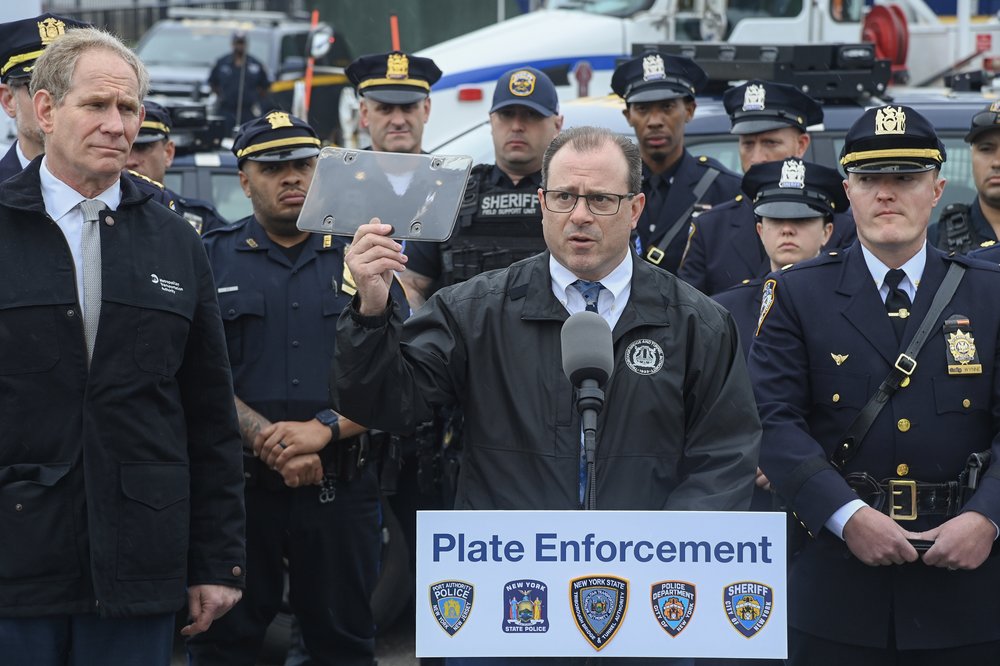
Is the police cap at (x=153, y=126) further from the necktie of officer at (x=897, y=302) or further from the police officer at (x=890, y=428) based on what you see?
the necktie of officer at (x=897, y=302)

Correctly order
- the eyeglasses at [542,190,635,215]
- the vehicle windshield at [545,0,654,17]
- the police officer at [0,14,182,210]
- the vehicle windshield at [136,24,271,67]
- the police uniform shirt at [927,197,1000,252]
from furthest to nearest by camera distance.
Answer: the vehicle windshield at [136,24,271,67] < the vehicle windshield at [545,0,654,17] < the police uniform shirt at [927,197,1000,252] < the police officer at [0,14,182,210] < the eyeglasses at [542,190,635,215]

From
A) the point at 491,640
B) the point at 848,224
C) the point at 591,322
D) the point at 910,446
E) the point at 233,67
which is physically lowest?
the point at 491,640

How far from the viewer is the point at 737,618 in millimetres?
3373

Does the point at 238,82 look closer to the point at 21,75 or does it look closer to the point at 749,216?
the point at 749,216

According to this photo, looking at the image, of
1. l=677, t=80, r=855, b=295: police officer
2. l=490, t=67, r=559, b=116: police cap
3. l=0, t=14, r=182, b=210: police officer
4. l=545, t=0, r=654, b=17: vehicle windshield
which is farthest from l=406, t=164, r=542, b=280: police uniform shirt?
l=545, t=0, r=654, b=17: vehicle windshield

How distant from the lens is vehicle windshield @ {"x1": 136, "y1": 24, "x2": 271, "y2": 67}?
74.9 ft

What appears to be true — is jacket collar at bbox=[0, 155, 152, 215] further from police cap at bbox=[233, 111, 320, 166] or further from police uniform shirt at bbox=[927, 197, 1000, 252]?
police uniform shirt at bbox=[927, 197, 1000, 252]

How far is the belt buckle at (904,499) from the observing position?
4309 millimetres

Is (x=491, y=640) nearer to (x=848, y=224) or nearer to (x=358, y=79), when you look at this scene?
(x=848, y=224)

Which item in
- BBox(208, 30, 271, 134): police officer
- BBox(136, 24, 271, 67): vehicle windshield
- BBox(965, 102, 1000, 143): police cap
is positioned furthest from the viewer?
BBox(136, 24, 271, 67): vehicle windshield

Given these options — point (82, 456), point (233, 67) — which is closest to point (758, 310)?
point (82, 456)

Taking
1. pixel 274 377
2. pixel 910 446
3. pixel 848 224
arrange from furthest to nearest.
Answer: pixel 848 224 < pixel 274 377 < pixel 910 446

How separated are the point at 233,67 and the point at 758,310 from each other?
54.5ft

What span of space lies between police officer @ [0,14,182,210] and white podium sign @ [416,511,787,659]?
7.58 ft
